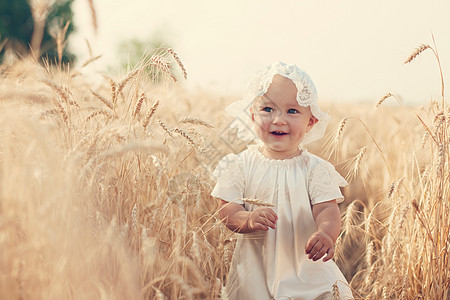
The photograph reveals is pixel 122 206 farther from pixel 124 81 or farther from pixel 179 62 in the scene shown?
pixel 179 62

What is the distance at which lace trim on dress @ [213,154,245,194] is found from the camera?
2.19 metres

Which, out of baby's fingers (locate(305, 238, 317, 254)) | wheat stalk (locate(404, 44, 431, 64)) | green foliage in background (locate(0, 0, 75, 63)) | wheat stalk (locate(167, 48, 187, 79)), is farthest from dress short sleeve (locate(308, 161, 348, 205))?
green foliage in background (locate(0, 0, 75, 63))

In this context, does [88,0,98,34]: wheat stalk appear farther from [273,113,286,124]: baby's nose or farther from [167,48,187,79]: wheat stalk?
[273,113,286,124]: baby's nose

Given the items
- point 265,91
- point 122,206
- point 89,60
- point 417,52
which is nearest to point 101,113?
point 122,206

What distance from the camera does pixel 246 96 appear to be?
226cm

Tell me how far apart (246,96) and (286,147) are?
0.33 metres

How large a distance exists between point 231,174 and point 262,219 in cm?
35

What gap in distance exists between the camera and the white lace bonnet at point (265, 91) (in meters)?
2.08

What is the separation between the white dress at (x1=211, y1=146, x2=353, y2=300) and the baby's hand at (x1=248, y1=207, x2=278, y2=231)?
18 centimetres

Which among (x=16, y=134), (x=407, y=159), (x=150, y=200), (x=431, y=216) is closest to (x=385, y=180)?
(x=407, y=159)

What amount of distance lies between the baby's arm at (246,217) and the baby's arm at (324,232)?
180mm

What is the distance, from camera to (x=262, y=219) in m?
1.92

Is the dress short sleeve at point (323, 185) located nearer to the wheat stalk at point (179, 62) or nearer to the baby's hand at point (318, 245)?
the baby's hand at point (318, 245)

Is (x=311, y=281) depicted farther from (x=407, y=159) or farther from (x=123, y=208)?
(x=407, y=159)
